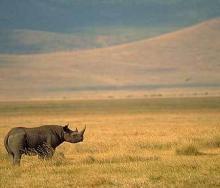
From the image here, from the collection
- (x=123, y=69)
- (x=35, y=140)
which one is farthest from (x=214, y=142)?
(x=123, y=69)

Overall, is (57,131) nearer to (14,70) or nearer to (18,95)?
(18,95)

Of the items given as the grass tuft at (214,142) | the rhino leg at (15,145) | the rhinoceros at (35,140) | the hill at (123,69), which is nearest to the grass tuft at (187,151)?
the grass tuft at (214,142)

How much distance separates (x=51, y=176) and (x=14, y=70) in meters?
102

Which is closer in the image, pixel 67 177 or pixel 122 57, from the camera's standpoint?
pixel 67 177

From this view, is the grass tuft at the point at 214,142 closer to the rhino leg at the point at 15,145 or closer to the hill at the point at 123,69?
the rhino leg at the point at 15,145

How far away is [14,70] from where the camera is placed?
381 feet

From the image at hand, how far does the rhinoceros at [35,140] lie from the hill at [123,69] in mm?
74462

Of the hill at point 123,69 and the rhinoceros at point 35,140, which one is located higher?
the hill at point 123,69

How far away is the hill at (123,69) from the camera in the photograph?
10156 centimetres

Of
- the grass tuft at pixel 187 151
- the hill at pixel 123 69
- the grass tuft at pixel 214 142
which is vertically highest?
the hill at pixel 123 69

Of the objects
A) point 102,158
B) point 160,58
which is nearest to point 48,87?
point 160,58

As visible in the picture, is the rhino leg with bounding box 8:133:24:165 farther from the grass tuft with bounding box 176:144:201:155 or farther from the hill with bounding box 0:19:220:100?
the hill with bounding box 0:19:220:100

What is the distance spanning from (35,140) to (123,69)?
327 feet

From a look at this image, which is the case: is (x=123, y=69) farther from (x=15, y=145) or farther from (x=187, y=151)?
(x=15, y=145)
